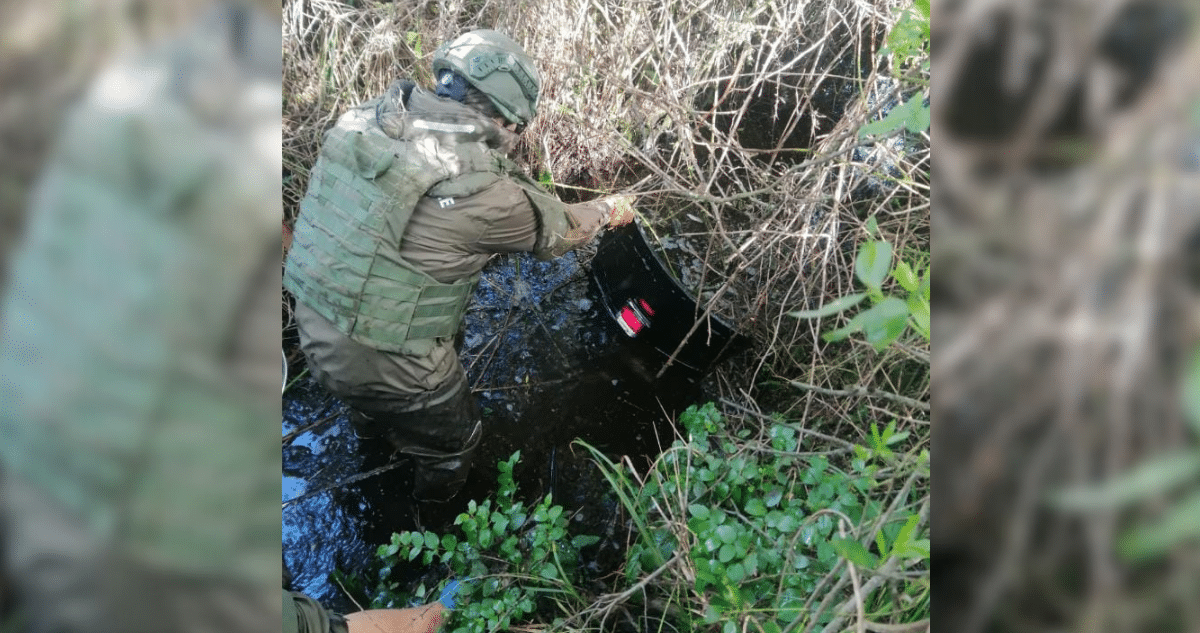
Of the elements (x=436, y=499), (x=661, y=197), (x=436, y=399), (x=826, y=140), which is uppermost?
(x=826, y=140)

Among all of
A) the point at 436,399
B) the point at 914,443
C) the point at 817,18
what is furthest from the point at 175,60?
the point at 817,18

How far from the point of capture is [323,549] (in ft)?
6.20

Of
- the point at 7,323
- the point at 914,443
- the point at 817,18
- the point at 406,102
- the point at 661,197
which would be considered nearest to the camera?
the point at 7,323

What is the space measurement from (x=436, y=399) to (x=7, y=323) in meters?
1.74

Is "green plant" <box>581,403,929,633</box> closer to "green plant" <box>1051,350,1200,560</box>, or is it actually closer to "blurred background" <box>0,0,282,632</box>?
"green plant" <box>1051,350,1200,560</box>

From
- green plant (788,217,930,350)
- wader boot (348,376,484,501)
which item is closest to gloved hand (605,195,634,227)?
wader boot (348,376,484,501)

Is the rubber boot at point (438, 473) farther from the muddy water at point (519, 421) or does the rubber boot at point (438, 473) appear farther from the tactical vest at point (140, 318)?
the tactical vest at point (140, 318)

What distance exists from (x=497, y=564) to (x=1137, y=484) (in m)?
1.64

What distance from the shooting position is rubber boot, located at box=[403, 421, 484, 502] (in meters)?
2.10

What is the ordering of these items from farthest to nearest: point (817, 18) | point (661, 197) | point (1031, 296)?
point (661, 197)
point (817, 18)
point (1031, 296)

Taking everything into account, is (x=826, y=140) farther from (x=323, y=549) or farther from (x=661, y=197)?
(x=323, y=549)

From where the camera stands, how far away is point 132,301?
362mm

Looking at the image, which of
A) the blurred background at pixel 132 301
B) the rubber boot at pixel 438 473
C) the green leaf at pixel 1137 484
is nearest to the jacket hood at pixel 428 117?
the rubber boot at pixel 438 473

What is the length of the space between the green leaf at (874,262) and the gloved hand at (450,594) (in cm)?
134
